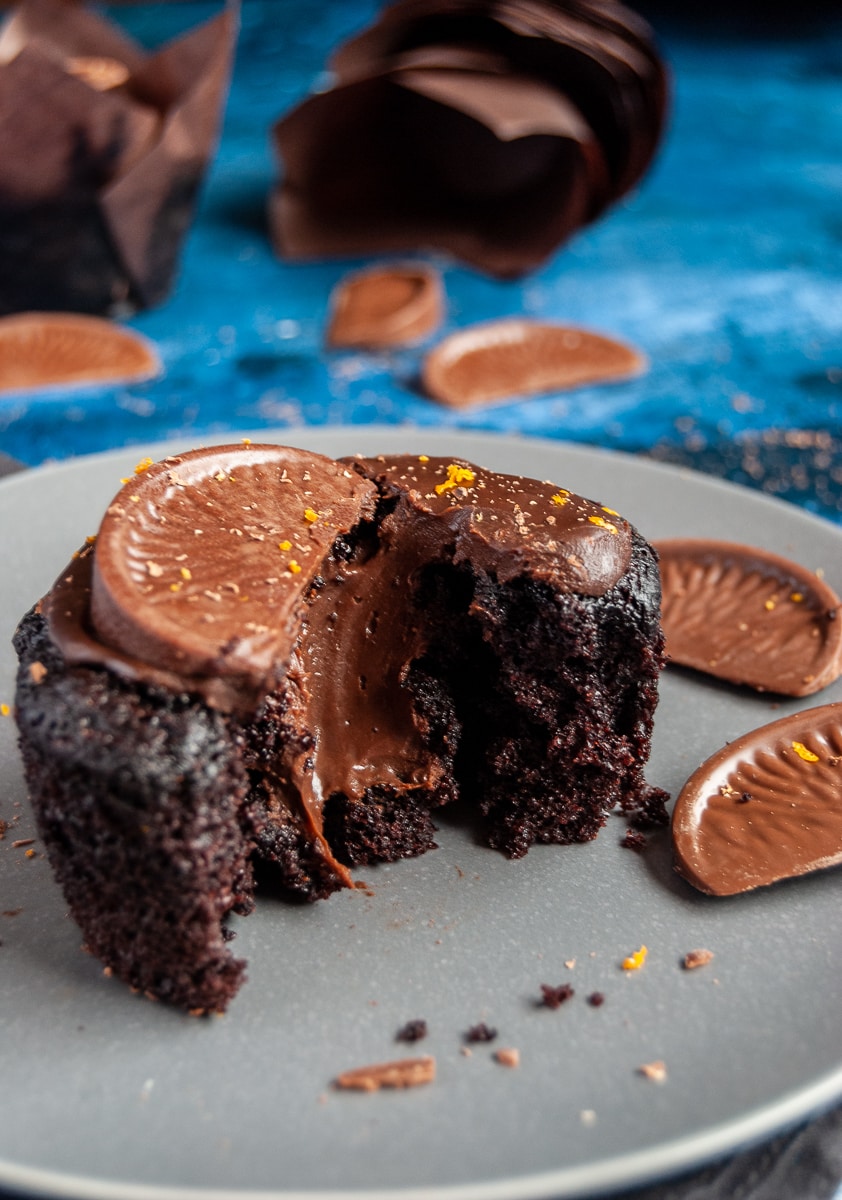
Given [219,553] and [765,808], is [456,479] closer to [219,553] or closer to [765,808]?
[219,553]

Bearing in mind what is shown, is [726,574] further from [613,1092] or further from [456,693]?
[613,1092]

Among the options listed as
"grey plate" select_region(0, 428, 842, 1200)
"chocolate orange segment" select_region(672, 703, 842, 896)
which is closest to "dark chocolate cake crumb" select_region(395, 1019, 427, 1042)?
"grey plate" select_region(0, 428, 842, 1200)

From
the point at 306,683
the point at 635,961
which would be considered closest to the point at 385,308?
the point at 306,683

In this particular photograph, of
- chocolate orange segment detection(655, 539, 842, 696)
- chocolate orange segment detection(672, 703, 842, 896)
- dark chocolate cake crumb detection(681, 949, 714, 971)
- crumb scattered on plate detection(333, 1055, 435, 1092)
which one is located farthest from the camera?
chocolate orange segment detection(655, 539, 842, 696)

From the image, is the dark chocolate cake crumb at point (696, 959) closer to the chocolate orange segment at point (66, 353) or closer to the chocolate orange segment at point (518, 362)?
the chocolate orange segment at point (518, 362)

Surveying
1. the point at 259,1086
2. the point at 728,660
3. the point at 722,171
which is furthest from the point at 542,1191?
the point at 722,171

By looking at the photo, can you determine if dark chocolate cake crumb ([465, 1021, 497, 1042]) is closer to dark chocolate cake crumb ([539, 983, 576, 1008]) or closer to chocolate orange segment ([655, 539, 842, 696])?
dark chocolate cake crumb ([539, 983, 576, 1008])

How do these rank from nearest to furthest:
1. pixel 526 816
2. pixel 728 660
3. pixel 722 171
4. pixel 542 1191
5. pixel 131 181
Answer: pixel 542 1191
pixel 526 816
pixel 728 660
pixel 131 181
pixel 722 171
